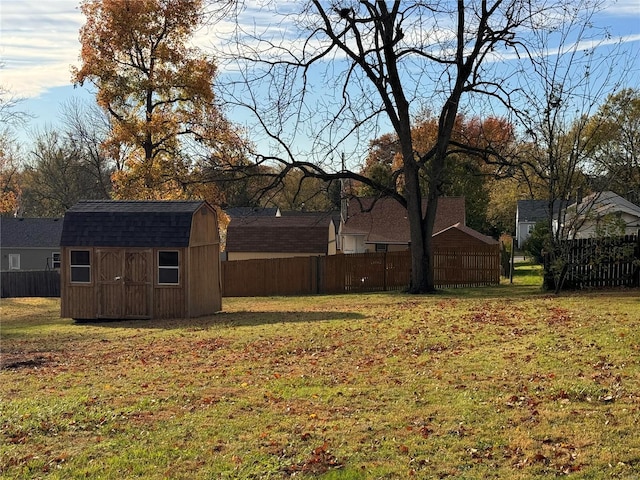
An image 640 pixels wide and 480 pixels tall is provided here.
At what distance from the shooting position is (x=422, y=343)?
11.6m

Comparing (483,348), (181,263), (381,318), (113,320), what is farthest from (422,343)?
(113,320)

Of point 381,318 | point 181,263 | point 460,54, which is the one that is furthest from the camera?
point 460,54

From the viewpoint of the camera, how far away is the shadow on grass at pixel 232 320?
671 inches

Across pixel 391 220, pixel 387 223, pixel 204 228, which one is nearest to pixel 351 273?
pixel 204 228

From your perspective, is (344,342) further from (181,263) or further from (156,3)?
(156,3)

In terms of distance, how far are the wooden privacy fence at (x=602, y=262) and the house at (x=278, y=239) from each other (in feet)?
59.4

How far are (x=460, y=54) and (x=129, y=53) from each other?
16.0m

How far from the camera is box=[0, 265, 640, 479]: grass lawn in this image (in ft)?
19.9

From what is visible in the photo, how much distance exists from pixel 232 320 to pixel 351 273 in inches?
522

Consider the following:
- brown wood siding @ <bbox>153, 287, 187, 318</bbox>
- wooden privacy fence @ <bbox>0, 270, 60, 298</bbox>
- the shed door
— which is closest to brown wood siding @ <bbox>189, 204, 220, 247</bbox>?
the shed door

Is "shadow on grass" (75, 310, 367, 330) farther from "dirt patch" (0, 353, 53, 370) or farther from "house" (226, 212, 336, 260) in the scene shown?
"house" (226, 212, 336, 260)

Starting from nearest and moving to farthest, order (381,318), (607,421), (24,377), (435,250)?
(607,421) → (24,377) → (381,318) → (435,250)

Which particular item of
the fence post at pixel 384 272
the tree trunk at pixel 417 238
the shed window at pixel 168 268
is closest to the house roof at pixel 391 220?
the fence post at pixel 384 272

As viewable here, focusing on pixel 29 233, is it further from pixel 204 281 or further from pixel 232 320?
pixel 232 320
